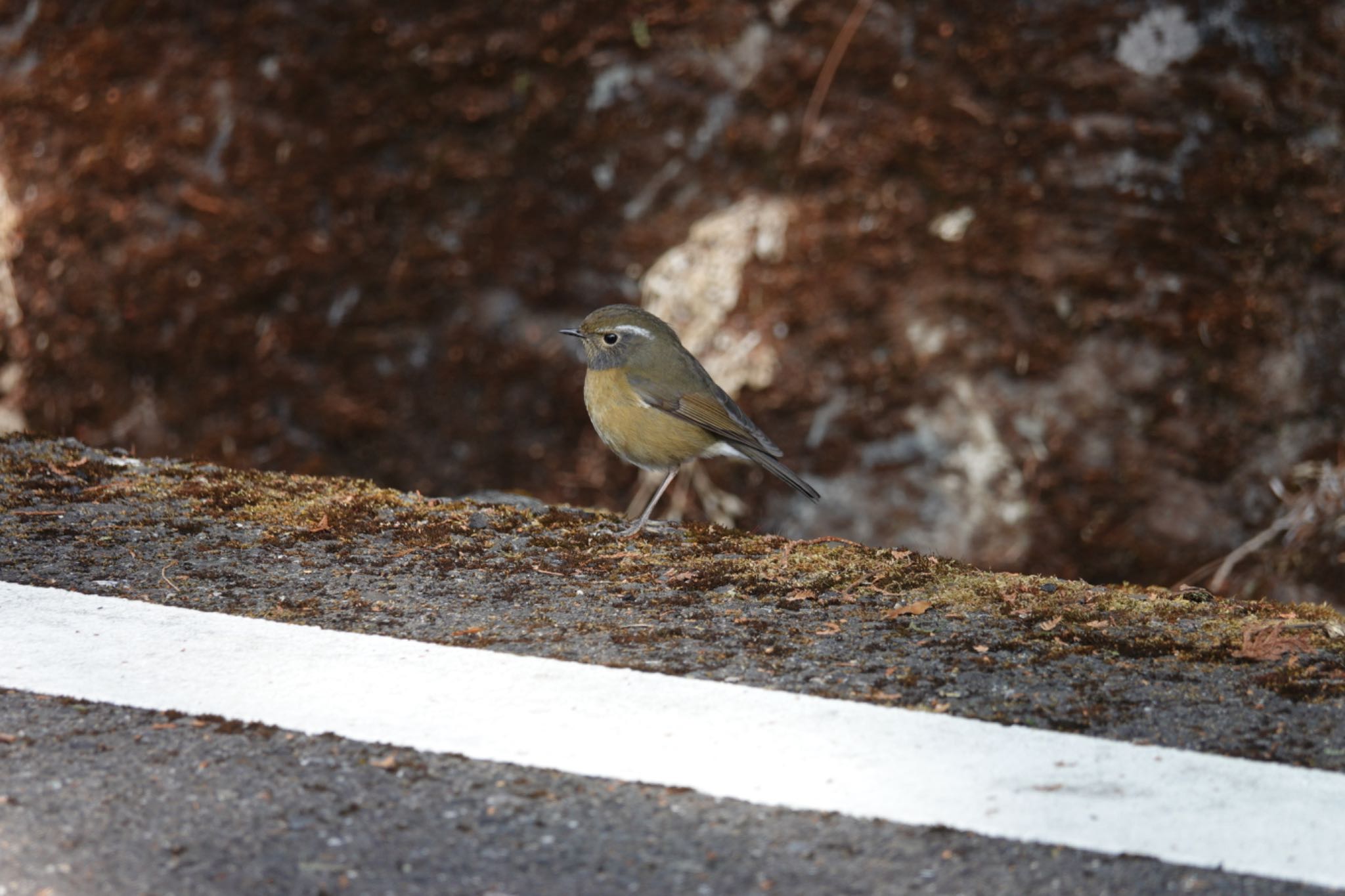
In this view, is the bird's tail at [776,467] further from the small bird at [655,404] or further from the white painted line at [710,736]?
the white painted line at [710,736]

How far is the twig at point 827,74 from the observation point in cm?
710

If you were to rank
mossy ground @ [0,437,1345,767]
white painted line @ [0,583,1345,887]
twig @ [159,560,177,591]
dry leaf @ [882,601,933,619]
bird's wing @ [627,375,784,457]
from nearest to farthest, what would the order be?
white painted line @ [0,583,1345,887], mossy ground @ [0,437,1345,767], dry leaf @ [882,601,933,619], twig @ [159,560,177,591], bird's wing @ [627,375,784,457]

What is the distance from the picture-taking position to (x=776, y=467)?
4.52 m

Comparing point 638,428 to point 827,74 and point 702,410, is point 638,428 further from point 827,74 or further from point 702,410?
point 827,74

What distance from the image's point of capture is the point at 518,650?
9.84ft

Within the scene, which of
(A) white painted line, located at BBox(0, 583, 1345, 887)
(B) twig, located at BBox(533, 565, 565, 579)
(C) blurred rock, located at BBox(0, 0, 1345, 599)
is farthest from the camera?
(C) blurred rock, located at BBox(0, 0, 1345, 599)

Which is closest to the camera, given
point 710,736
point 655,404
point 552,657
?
point 710,736

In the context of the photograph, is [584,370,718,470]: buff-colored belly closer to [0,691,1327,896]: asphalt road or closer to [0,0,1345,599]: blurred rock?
[0,691,1327,896]: asphalt road

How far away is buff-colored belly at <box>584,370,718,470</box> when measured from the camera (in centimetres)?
443

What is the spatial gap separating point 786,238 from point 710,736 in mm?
4926

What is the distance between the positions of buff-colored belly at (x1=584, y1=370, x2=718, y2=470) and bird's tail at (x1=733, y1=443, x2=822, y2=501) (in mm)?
114

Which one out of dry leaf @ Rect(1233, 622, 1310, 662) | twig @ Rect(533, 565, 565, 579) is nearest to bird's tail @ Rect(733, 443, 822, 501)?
twig @ Rect(533, 565, 565, 579)

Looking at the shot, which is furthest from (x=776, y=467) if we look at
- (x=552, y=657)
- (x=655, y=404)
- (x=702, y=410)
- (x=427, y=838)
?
(x=427, y=838)

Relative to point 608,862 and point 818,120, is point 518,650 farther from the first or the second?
point 818,120
